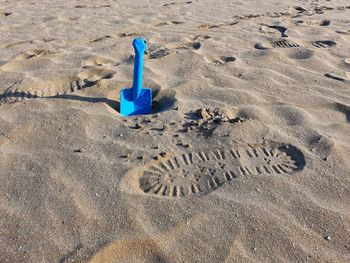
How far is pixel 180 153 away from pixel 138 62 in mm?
695

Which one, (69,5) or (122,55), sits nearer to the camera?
(122,55)

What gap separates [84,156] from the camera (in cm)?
197

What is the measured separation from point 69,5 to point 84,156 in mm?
4245

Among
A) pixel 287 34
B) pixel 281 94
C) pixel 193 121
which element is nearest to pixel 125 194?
pixel 193 121

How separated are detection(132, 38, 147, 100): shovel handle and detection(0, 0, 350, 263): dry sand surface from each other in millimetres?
170

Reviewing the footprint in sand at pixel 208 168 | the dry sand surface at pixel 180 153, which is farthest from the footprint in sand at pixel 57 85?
the footprint in sand at pixel 208 168

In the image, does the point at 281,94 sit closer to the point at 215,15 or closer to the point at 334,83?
the point at 334,83

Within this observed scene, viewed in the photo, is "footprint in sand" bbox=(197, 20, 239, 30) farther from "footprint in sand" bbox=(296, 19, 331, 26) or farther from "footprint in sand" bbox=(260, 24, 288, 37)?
"footprint in sand" bbox=(296, 19, 331, 26)

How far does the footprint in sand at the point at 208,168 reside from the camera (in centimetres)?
179

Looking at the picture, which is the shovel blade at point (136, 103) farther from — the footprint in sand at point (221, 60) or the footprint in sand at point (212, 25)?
the footprint in sand at point (212, 25)

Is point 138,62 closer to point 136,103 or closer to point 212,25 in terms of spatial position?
point 136,103

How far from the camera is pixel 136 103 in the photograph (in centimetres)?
242

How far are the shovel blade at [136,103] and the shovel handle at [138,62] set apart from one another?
0.11 ft

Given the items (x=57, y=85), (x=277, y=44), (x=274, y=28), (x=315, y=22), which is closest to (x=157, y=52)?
(x=57, y=85)
